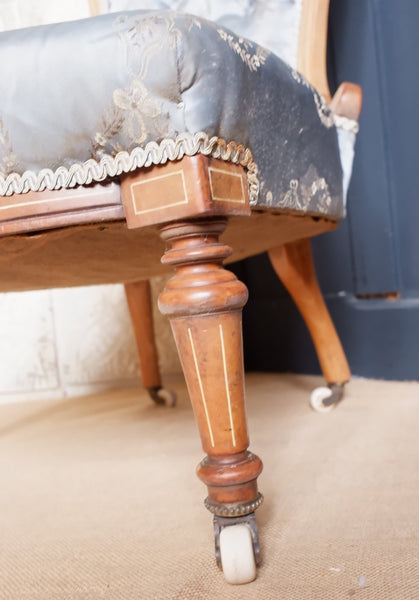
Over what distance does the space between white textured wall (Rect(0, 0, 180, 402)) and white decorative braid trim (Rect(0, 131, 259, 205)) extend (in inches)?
42.9

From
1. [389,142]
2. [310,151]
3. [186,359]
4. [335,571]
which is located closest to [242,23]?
[310,151]

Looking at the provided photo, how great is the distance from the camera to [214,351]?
50 cm

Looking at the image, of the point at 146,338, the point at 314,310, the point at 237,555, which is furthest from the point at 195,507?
the point at 146,338

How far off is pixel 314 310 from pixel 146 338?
371mm

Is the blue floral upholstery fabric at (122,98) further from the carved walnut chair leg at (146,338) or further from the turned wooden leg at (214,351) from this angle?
the carved walnut chair leg at (146,338)

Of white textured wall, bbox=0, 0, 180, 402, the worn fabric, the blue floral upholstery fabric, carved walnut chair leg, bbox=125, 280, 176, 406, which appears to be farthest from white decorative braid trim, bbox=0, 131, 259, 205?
white textured wall, bbox=0, 0, 180, 402

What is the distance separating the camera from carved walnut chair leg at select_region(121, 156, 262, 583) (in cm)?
49

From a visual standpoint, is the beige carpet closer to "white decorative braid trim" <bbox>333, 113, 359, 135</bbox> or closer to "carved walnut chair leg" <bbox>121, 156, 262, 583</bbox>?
"carved walnut chair leg" <bbox>121, 156, 262, 583</bbox>

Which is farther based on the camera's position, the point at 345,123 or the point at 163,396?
the point at 163,396

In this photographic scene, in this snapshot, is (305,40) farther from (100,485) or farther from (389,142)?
(100,485)

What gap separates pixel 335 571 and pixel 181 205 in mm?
325

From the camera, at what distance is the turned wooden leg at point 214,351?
1.62 ft

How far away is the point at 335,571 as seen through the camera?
495 mm

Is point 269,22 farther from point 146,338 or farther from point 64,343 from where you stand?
point 64,343
